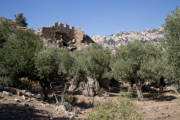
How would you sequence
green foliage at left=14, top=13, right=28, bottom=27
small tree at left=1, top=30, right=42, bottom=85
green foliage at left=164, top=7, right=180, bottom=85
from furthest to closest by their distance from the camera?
green foliage at left=14, top=13, right=28, bottom=27
small tree at left=1, top=30, right=42, bottom=85
green foliage at left=164, top=7, right=180, bottom=85

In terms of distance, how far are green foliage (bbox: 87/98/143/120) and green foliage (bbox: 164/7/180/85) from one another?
7047mm

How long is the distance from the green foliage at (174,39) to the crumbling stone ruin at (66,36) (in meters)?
40.3

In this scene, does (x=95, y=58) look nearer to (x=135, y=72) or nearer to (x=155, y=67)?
(x=135, y=72)

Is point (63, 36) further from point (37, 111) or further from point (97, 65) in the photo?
point (37, 111)

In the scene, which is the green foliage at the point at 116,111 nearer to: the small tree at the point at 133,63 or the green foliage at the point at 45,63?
the green foliage at the point at 45,63

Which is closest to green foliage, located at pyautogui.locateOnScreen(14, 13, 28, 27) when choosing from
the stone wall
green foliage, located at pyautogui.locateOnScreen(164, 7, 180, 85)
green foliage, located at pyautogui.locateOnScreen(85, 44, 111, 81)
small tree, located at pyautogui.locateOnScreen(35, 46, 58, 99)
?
the stone wall

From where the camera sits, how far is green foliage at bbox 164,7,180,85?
11383 millimetres

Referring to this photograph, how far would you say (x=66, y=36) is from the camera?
179ft

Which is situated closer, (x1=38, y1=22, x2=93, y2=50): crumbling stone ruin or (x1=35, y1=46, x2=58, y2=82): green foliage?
(x1=35, y1=46, x2=58, y2=82): green foliage

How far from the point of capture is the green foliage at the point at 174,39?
37.3 feet

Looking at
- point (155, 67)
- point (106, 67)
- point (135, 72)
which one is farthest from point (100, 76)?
point (155, 67)

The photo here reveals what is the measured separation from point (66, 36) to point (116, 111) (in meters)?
49.6

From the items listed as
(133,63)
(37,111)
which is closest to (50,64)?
(37,111)

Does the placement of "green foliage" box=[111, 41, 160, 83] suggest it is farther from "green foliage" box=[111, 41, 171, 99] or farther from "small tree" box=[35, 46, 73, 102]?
"small tree" box=[35, 46, 73, 102]
